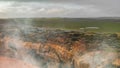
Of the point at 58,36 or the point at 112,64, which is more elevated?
the point at 58,36

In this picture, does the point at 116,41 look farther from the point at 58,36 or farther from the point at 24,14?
the point at 24,14

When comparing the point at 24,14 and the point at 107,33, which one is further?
the point at 24,14

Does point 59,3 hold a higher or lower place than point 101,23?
higher

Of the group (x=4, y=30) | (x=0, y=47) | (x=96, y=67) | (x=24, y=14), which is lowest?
(x=96, y=67)

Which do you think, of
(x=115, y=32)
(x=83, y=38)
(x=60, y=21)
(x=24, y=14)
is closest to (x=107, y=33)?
(x=115, y=32)

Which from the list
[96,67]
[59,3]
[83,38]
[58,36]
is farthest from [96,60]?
[59,3]

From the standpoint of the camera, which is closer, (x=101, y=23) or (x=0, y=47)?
(x=101, y=23)

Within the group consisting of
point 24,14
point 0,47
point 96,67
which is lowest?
point 96,67

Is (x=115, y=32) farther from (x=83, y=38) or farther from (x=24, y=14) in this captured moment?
(x=24, y=14)

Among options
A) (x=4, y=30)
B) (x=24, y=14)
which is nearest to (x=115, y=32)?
(x=24, y=14)
